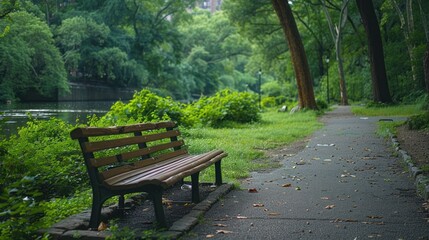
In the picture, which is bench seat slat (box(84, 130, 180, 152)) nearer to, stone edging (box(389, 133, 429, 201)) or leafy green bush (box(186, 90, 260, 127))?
stone edging (box(389, 133, 429, 201))

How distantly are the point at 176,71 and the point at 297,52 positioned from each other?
3877cm

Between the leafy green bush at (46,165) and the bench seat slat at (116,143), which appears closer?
the bench seat slat at (116,143)

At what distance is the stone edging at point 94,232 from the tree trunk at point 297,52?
781 inches

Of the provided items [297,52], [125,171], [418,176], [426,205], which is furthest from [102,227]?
[297,52]

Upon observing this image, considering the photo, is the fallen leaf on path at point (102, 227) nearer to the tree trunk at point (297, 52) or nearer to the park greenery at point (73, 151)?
the park greenery at point (73, 151)

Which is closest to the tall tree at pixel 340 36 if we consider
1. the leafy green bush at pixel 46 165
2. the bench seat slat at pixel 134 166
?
the leafy green bush at pixel 46 165

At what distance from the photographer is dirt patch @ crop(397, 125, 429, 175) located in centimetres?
850

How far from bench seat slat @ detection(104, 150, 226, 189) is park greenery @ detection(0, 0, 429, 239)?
2.34 feet

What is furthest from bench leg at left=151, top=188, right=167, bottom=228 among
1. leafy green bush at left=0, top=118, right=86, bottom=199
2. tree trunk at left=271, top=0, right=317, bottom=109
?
tree trunk at left=271, top=0, right=317, bottom=109

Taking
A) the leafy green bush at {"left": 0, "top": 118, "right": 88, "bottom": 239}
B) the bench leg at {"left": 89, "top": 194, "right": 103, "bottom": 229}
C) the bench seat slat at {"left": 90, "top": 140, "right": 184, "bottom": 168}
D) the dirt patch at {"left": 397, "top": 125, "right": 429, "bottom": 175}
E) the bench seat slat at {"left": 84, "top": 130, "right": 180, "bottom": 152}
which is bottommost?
the dirt patch at {"left": 397, "top": 125, "right": 429, "bottom": 175}

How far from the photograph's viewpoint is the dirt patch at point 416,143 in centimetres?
850

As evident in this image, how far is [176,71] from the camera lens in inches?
2467

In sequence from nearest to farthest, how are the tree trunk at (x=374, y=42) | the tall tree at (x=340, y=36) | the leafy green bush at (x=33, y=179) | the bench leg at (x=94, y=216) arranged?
1. the leafy green bush at (x=33, y=179)
2. the bench leg at (x=94, y=216)
3. the tree trunk at (x=374, y=42)
4. the tall tree at (x=340, y=36)

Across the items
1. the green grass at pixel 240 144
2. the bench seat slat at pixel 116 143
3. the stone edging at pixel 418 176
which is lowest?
the stone edging at pixel 418 176
